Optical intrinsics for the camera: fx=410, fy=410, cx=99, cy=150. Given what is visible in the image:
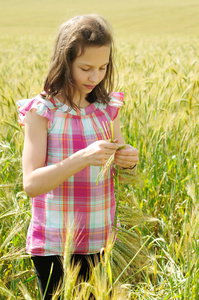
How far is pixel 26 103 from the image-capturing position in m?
1.26

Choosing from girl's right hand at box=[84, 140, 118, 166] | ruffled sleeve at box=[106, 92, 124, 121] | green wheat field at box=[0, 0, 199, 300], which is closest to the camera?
girl's right hand at box=[84, 140, 118, 166]

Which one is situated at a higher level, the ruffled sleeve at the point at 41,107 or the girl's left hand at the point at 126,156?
the ruffled sleeve at the point at 41,107

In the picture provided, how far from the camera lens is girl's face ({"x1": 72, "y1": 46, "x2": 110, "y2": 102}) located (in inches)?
48.6

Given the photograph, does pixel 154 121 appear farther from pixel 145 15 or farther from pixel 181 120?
pixel 145 15

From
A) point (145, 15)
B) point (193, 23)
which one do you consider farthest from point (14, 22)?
point (193, 23)

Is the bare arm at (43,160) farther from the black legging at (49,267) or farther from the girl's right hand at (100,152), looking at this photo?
the black legging at (49,267)

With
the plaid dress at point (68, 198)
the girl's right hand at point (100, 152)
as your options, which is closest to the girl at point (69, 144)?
the plaid dress at point (68, 198)

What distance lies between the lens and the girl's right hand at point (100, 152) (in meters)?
1.08

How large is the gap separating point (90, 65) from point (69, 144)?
0.25 m

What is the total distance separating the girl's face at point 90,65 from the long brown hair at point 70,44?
15 mm

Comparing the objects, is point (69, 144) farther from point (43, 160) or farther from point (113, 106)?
point (113, 106)

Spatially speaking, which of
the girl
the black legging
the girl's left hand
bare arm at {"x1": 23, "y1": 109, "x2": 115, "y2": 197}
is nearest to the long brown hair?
the girl

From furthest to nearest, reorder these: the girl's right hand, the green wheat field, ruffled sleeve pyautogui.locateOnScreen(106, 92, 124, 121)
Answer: ruffled sleeve pyautogui.locateOnScreen(106, 92, 124, 121) → the green wheat field → the girl's right hand

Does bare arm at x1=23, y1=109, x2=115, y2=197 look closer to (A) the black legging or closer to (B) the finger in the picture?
(B) the finger
